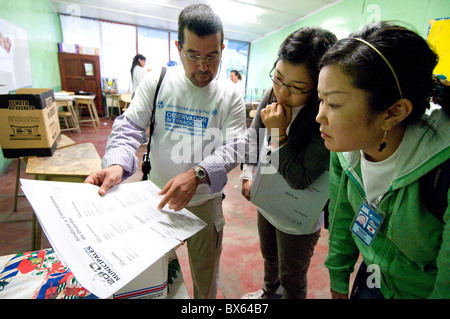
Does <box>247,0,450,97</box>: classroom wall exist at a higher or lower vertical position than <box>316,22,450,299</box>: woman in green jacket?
higher

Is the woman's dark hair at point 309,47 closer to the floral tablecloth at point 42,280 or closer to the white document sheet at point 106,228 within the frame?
the white document sheet at point 106,228

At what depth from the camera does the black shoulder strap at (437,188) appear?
1.72ft

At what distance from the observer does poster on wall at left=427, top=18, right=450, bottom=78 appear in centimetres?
241

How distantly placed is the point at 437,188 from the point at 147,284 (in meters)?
0.73

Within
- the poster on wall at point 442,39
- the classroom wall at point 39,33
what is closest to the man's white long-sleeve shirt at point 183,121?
the poster on wall at point 442,39

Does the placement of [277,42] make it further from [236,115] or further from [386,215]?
[386,215]

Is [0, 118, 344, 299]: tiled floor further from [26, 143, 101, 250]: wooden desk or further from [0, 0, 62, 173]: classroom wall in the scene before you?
[0, 0, 62, 173]: classroom wall

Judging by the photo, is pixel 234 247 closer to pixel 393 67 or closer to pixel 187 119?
pixel 187 119

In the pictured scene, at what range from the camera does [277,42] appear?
7.36 metres

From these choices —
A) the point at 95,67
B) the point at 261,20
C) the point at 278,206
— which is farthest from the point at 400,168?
the point at 95,67

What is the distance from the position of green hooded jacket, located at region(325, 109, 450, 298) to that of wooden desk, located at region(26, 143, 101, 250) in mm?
1688

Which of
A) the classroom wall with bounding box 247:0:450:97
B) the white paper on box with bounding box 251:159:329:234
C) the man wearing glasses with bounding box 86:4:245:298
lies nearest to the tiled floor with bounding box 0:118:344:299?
the man wearing glasses with bounding box 86:4:245:298

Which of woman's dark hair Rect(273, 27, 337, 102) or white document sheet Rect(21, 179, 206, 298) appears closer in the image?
white document sheet Rect(21, 179, 206, 298)

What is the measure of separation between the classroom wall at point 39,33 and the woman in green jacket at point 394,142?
13.6ft
